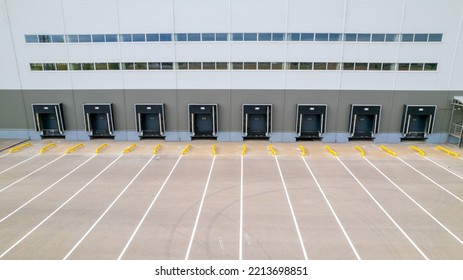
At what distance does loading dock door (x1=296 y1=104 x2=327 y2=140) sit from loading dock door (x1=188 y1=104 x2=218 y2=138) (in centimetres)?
593

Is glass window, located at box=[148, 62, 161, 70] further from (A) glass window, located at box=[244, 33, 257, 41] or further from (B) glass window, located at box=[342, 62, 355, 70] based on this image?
(B) glass window, located at box=[342, 62, 355, 70]

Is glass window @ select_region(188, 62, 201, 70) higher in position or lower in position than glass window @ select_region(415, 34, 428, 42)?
lower

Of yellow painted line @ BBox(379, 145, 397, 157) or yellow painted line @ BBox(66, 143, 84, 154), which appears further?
yellow painted line @ BBox(66, 143, 84, 154)

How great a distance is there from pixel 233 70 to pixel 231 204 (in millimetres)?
11065

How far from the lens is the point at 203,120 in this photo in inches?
875

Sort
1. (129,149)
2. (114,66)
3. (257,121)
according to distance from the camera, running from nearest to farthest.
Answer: (129,149) < (114,66) < (257,121)

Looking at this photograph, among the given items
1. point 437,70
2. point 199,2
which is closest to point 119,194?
point 199,2

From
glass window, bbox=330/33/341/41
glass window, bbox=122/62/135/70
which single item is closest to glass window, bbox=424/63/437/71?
glass window, bbox=330/33/341/41

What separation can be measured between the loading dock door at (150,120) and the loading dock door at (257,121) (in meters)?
6.00

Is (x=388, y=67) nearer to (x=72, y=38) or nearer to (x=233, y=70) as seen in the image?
(x=233, y=70)

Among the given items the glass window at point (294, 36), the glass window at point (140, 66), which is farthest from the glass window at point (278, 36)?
the glass window at point (140, 66)

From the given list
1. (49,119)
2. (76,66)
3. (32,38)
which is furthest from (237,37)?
(49,119)

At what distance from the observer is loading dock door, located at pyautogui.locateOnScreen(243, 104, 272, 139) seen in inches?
842

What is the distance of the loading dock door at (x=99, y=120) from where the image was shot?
21.8 m
